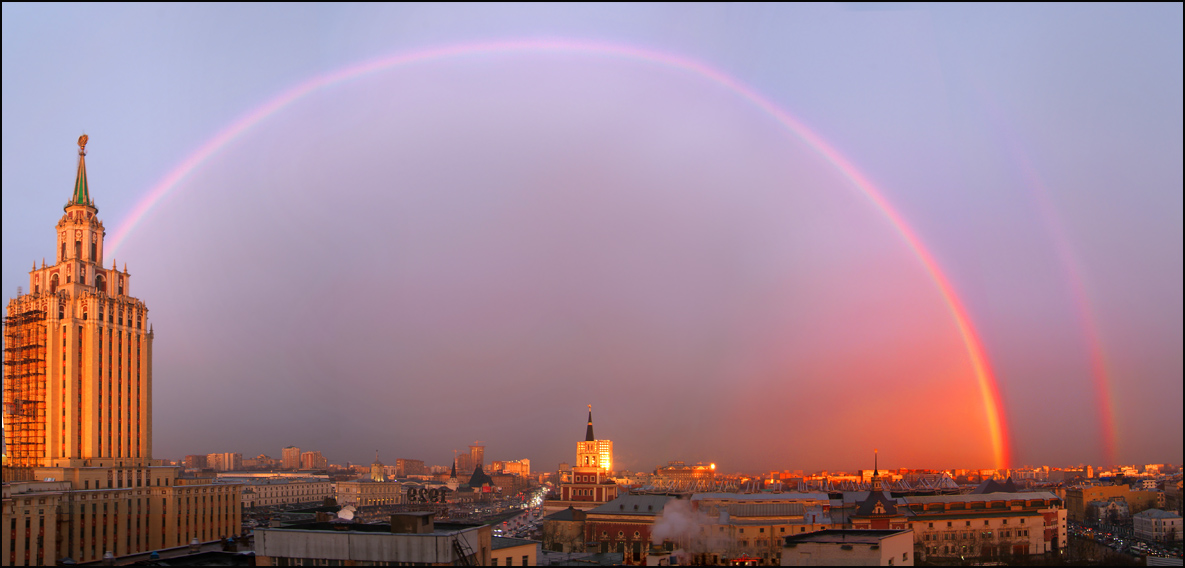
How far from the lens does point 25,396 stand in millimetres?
82125

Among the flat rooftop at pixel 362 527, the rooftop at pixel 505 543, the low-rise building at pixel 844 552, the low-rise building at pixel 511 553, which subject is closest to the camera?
the flat rooftop at pixel 362 527

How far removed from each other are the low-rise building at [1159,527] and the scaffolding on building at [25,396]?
121 m

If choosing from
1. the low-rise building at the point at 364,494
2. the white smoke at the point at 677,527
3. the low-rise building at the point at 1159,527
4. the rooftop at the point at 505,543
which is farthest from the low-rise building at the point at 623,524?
the low-rise building at the point at 364,494

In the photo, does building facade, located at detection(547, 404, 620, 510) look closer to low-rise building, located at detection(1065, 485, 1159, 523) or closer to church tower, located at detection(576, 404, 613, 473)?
church tower, located at detection(576, 404, 613, 473)

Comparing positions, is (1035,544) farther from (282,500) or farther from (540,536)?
(282,500)

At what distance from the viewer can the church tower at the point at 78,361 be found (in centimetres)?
8169

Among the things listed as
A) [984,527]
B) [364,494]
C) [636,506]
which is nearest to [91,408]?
[636,506]

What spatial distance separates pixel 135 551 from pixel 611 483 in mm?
62455

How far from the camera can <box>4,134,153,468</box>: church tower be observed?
268 feet

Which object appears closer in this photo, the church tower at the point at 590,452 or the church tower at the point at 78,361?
the church tower at the point at 78,361

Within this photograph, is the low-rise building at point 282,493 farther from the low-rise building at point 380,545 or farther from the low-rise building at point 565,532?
the low-rise building at point 380,545

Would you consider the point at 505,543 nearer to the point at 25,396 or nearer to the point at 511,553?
the point at 511,553

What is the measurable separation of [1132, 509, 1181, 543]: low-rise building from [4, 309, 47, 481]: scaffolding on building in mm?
120718

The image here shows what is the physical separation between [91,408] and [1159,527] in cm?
11863
